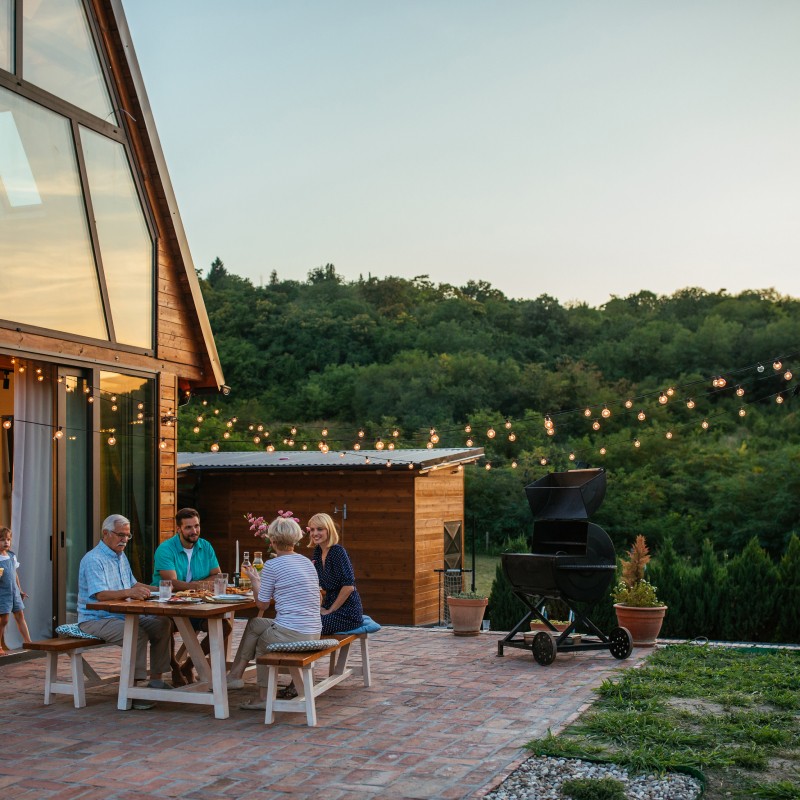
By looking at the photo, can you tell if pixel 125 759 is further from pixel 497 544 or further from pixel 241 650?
pixel 497 544

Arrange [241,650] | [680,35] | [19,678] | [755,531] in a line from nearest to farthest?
[241,650]
[19,678]
[680,35]
[755,531]

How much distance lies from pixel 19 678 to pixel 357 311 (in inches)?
1018

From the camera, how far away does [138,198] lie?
9.48m

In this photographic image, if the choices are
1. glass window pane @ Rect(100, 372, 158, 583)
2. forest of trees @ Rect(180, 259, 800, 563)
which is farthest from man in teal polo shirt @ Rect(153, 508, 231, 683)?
forest of trees @ Rect(180, 259, 800, 563)

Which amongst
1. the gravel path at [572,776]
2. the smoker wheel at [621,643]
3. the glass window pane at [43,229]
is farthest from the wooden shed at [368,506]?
the gravel path at [572,776]

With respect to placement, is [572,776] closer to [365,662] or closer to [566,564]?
[365,662]

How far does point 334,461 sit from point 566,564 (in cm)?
687

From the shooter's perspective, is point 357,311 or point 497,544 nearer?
point 497,544

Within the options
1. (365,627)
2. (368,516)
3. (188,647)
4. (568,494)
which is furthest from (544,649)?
(368,516)

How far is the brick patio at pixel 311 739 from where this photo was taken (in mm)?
4441

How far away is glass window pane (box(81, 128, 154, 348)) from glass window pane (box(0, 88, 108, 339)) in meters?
0.21

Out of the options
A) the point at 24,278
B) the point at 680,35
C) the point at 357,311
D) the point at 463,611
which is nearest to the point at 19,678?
the point at 24,278

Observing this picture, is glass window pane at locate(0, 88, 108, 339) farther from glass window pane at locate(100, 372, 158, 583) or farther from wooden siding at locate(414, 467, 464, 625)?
wooden siding at locate(414, 467, 464, 625)

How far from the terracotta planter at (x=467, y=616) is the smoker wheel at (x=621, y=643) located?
5.76 feet
